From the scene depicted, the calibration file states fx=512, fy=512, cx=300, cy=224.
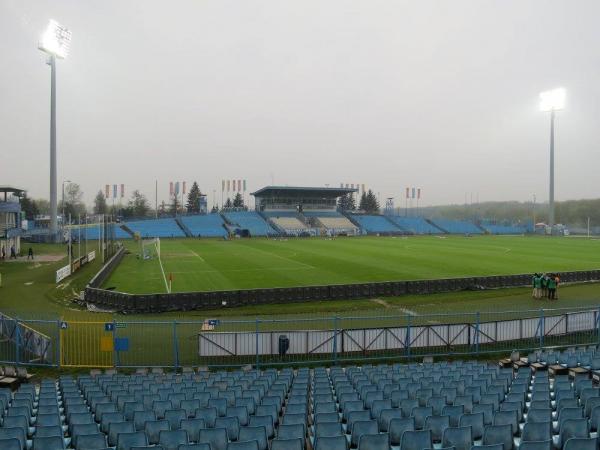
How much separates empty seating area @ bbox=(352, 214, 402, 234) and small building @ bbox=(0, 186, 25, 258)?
2579 inches

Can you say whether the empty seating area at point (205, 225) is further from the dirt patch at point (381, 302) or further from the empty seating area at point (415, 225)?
the dirt patch at point (381, 302)

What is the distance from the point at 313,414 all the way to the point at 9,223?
59.2 metres

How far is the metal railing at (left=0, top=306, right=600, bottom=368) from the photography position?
17.3 meters

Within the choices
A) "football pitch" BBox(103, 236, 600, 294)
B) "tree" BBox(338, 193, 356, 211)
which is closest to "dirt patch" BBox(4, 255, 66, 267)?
"football pitch" BBox(103, 236, 600, 294)

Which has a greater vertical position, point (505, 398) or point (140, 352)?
point (505, 398)

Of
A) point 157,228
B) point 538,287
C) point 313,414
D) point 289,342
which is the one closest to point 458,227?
point 157,228

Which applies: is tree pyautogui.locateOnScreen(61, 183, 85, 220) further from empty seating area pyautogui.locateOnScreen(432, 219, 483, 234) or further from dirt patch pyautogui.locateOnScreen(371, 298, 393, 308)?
dirt patch pyautogui.locateOnScreen(371, 298, 393, 308)

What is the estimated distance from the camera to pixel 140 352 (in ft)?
61.0

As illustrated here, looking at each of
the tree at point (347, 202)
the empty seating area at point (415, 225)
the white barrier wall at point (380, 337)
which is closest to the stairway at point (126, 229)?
the empty seating area at point (415, 225)

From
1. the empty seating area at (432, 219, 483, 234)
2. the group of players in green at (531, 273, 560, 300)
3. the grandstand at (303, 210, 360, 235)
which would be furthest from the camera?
the empty seating area at (432, 219, 483, 234)

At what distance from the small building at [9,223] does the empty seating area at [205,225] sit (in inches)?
1461

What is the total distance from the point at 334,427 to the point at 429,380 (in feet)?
15.5

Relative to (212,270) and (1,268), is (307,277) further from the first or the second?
(1,268)

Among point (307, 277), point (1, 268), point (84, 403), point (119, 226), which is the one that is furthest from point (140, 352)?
point (119, 226)
